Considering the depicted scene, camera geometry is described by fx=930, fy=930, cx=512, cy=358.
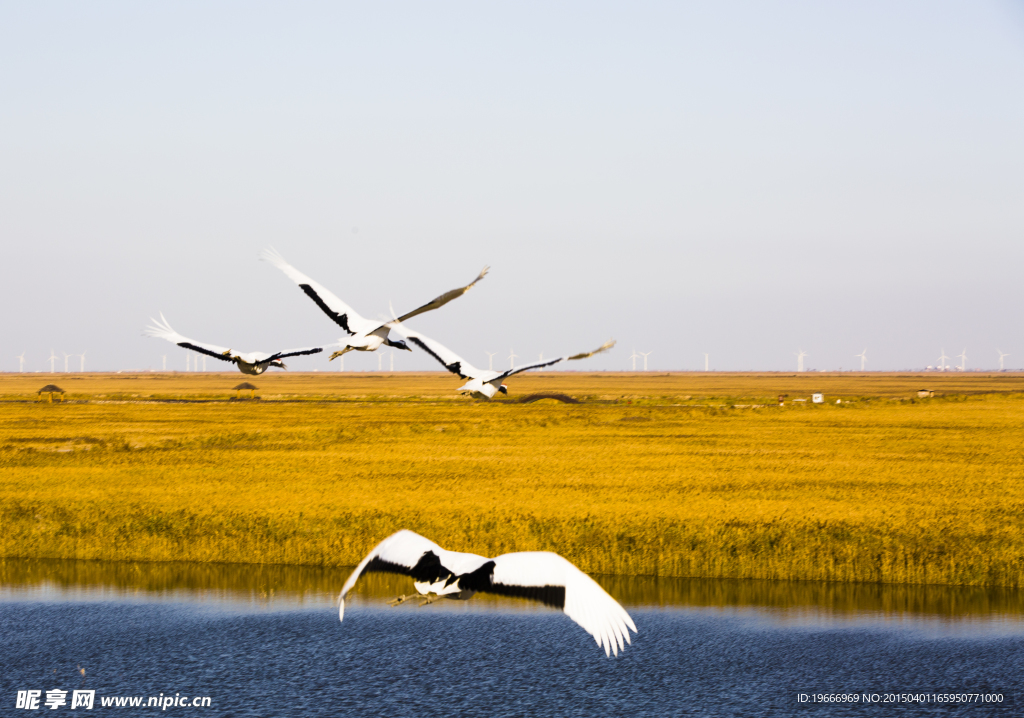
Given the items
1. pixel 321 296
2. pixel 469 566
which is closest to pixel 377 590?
pixel 321 296

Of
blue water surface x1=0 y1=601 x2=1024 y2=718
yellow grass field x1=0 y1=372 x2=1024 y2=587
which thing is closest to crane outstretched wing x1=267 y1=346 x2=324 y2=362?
blue water surface x1=0 y1=601 x2=1024 y2=718

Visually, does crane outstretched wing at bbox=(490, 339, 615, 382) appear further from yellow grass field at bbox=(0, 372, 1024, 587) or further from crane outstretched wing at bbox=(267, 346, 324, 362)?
yellow grass field at bbox=(0, 372, 1024, 587)

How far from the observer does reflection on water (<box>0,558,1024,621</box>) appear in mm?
22531

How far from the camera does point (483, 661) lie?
62.5ft

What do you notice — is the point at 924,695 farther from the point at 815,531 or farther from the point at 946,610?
the point at 815,531

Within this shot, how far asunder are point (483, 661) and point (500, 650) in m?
0.75

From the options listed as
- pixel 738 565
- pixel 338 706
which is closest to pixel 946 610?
pixel 738 565

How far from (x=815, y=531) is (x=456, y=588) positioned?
60.7 ft

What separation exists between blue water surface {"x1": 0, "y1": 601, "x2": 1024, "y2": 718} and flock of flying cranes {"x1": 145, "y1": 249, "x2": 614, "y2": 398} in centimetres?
686

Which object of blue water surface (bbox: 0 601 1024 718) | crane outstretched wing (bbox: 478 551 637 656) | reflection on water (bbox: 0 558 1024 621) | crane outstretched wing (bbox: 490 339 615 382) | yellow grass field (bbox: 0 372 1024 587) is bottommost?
blue water surface (bbox: 0 601 1024 718)

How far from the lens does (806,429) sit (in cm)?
6022

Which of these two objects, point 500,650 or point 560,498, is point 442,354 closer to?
point 500,650

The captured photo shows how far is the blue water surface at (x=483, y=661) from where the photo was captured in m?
17.1

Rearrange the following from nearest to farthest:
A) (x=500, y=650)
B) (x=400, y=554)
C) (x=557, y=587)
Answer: (x=557, y=587), (x=400, y=554), (x=500, y=650)
